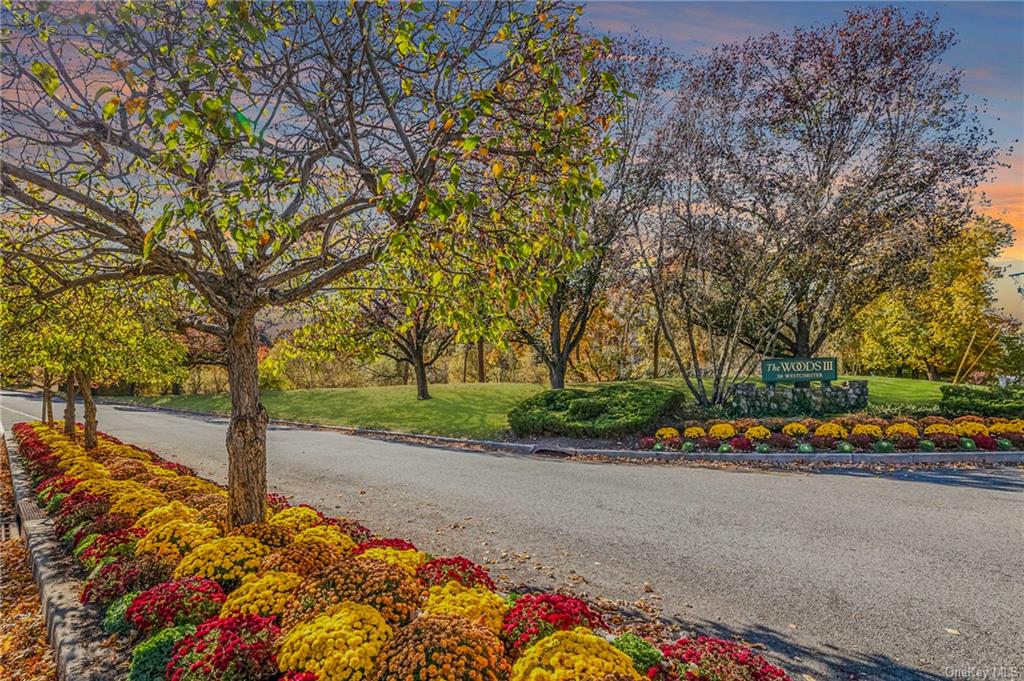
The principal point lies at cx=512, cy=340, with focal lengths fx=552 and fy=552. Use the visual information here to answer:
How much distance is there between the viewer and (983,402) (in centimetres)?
1246

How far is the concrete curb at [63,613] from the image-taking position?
11.7 feet

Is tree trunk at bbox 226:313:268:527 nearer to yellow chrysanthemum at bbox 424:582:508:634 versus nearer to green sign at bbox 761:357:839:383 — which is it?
yellow chrysanthemum at bbox 424:582:508:634

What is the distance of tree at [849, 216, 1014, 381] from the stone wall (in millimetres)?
11717

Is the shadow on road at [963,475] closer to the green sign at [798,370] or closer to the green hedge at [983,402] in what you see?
the green hedge at [983,402]

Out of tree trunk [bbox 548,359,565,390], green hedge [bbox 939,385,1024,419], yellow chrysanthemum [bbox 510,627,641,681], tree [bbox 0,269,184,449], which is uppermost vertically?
tree [bbox 0,269,184,449]

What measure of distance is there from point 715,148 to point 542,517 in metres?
12.9

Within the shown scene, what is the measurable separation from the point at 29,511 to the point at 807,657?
9365 mm

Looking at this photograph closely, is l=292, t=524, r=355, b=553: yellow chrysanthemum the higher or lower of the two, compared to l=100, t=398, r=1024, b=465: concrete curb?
higher

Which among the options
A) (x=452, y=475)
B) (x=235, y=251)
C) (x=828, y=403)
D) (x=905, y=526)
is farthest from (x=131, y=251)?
(x=828, y=403)

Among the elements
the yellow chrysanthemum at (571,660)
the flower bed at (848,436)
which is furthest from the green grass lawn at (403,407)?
the yellow chrysanthemum at (571,660)

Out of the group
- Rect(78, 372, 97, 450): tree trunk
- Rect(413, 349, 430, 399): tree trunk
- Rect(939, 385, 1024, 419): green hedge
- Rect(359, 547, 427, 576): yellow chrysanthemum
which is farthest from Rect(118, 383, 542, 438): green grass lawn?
Rect(939, 385, 1024, 419): green hedge

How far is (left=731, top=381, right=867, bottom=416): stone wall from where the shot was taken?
15.4m

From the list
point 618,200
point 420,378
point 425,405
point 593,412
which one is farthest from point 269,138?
point 420,378

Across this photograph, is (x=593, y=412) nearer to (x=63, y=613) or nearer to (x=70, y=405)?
(x=63, y=613)
